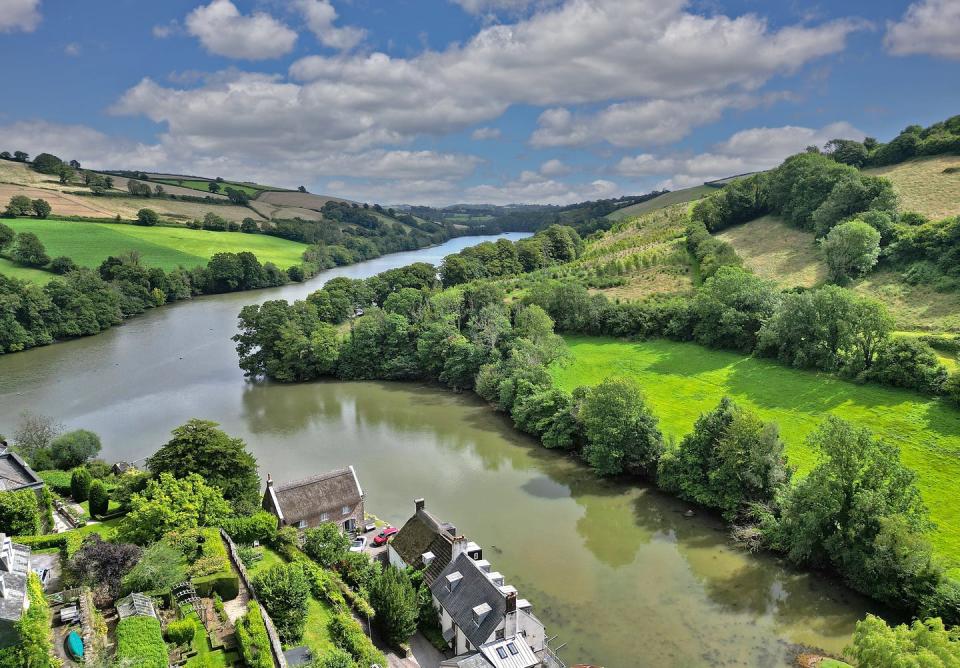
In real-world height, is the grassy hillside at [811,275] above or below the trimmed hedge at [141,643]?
above

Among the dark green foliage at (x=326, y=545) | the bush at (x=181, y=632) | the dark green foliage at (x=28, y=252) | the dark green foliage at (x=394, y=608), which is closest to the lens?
the bush at (x=181, y=632)

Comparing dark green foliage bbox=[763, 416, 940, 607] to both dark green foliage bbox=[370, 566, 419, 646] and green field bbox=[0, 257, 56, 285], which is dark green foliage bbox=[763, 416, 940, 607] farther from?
green field bbox=[0, 257, 56, 285]

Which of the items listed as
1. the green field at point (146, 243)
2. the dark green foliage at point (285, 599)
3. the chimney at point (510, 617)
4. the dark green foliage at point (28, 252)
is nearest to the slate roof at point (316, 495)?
the dark green foliage at point (285, 599)

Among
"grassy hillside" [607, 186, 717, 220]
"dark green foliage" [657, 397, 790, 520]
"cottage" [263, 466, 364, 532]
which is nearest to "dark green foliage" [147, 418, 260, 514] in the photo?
"cottage" [263, 466, 364, 532]

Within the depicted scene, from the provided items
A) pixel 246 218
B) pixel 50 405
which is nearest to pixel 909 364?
pixel 50 405

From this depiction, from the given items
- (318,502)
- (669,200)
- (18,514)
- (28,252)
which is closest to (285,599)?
(318,502)

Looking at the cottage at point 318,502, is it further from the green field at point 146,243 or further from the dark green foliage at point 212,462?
the green field at point 146,243

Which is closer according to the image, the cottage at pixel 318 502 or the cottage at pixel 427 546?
the cottage at pixel 427 546

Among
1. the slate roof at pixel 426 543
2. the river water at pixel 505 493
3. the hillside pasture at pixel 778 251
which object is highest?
the hillside pasture at pixel 778 251
